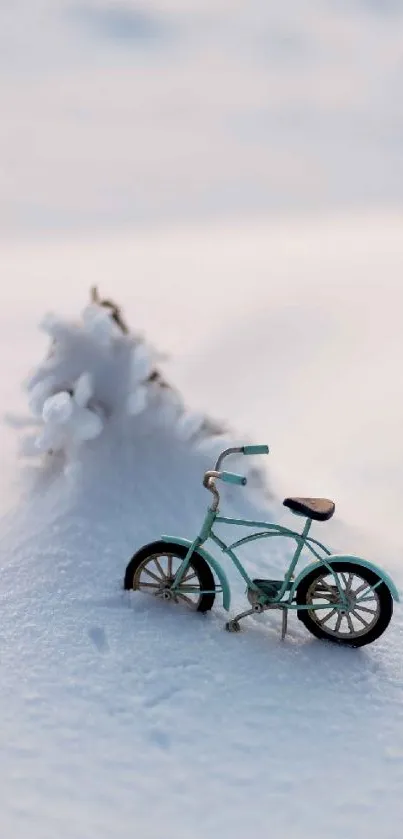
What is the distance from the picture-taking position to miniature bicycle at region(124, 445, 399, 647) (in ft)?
17.2

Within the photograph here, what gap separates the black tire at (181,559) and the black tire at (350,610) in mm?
554

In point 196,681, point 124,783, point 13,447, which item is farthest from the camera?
point 13,447

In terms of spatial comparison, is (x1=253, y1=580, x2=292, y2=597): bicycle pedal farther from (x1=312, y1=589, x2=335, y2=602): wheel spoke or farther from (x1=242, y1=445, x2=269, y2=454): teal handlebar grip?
(x1=242, y1=445, x2=269, y2=454): teal handlebar grip

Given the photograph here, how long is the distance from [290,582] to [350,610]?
39cm

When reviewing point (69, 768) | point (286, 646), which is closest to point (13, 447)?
point (286, 646)

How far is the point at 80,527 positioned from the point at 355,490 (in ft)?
12.6

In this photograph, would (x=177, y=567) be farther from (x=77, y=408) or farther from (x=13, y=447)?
(x=13, y=447)

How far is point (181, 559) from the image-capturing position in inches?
220

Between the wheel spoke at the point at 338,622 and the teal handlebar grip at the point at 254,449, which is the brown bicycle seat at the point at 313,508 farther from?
the wheel spoke at the point at 338,622

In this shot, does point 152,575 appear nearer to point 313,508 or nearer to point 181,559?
point 181,559

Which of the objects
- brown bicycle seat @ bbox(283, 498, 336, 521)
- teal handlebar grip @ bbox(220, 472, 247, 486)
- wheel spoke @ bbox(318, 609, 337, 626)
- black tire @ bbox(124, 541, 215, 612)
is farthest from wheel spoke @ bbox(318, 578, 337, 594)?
teal handlebar grip @ bbox(220, 472, 247, 486)

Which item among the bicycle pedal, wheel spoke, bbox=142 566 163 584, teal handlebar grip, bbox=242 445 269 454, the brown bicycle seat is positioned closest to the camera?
the brown bicycle seat

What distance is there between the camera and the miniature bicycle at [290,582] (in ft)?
17.2

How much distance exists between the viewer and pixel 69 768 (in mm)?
4379
